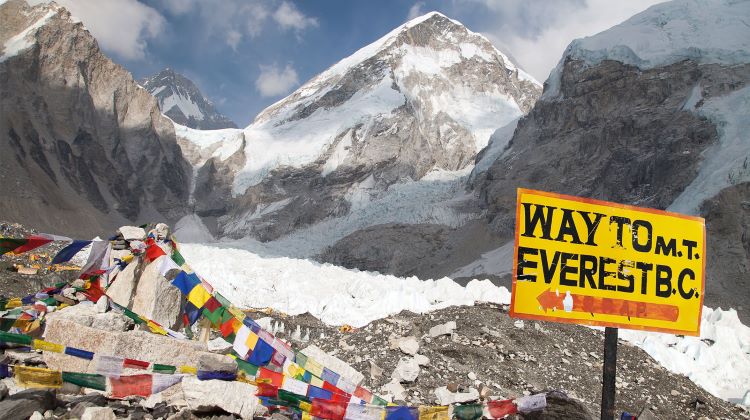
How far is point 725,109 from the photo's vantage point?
169 feet

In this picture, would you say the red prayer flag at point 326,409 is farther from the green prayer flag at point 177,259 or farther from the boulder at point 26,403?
the green prayer flag at point 177,259

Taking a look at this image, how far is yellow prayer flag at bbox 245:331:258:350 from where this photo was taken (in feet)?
20.1

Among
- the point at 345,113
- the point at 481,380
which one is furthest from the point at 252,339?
the point at 345,113

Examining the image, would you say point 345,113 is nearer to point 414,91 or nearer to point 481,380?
point 414,91

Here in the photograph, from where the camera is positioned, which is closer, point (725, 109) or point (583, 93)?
point (725, 109)

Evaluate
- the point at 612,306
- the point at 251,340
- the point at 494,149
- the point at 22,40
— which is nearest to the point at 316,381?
the point at 251,340

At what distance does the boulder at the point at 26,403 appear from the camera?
388cm

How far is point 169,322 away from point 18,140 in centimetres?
7209

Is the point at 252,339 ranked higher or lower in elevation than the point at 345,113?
lower

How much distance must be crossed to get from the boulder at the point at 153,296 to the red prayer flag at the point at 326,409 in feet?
17.2

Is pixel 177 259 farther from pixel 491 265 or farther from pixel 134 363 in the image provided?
pixel 491 265

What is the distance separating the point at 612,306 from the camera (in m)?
3.86

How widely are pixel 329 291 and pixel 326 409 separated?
64.9 ft

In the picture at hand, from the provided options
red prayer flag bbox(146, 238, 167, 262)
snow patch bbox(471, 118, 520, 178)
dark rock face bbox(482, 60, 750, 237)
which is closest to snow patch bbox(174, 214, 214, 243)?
snow patch bbox(471, 118, 520, 178)
